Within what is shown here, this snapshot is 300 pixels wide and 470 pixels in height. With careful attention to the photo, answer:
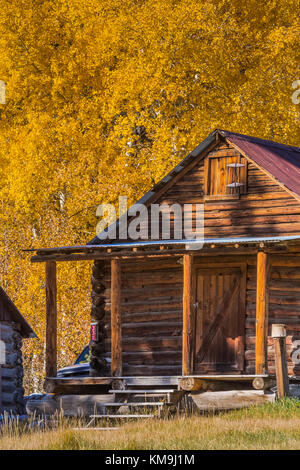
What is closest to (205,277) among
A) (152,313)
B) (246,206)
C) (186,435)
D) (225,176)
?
(152,313)

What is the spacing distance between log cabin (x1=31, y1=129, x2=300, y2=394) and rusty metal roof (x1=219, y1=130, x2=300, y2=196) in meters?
0.05

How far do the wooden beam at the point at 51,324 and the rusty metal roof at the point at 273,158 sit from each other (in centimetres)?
537

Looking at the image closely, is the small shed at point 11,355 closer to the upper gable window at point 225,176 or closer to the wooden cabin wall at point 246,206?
the wooden cabin wall at point 246,206

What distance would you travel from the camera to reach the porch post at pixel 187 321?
20.0 metres

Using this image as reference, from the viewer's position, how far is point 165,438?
49.2 ft

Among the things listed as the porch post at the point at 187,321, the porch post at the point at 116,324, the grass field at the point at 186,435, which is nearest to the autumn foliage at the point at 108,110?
the porch post at the point at 116,324

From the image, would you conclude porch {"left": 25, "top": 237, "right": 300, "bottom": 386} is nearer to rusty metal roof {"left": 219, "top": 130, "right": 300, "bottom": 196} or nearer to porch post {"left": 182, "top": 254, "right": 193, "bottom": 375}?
porch post {"left": 182, "top": 254, "right": 193, "bottom": 375}

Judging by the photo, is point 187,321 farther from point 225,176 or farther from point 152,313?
point 225,176

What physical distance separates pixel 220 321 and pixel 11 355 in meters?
5.55

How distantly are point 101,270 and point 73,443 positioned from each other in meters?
9.53

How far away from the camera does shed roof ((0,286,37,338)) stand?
2341cm

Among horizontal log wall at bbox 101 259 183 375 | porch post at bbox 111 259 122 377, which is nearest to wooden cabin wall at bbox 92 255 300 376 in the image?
horizontal log wall at bbox 101 259 183 375

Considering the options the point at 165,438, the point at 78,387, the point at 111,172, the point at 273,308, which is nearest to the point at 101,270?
the point at 78,387

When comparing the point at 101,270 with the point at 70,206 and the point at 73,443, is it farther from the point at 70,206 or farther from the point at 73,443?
the point at 73,443
